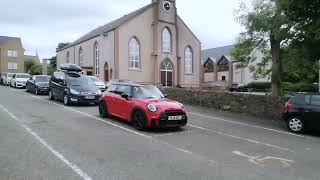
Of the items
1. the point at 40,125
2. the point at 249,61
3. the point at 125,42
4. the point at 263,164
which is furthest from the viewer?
the point at 125,42

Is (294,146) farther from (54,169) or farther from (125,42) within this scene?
(125,42)

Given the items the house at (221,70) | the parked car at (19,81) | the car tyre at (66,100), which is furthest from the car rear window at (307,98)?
the house at (221,70)

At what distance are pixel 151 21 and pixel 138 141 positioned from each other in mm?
42527

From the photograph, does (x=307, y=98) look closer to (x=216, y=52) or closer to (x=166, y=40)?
(x=166, y=40)

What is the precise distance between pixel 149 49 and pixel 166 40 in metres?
3.51

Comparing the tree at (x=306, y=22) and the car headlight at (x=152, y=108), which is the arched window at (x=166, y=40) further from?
the car headlight at (x=152, y=108)

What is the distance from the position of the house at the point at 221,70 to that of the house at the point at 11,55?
46782 millimetres

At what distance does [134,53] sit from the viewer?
1989 inches

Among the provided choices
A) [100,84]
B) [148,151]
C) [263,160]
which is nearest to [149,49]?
[100,84]

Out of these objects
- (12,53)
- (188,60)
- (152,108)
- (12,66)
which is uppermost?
(12,53)

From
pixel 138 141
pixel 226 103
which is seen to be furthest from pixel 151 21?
pixel 138 141

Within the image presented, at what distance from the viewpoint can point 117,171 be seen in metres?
7.27

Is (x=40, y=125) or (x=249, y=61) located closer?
(x=40, y=125)

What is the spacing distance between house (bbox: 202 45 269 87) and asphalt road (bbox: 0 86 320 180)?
56768 millimetres
